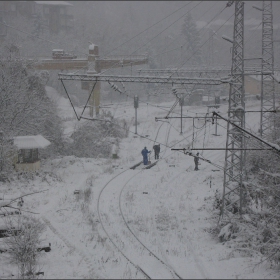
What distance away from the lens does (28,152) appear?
22281 mm

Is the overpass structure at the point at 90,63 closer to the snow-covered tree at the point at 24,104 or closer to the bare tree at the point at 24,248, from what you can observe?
the snow-covered tree at the point at 24,104

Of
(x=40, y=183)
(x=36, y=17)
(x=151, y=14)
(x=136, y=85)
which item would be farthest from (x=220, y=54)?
(x=151, y=14)

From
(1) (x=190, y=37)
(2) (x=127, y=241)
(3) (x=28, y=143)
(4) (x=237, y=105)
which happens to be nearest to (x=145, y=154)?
(3) (x=28, y=143)

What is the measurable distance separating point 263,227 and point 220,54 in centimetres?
3594

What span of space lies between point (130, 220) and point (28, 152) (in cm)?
996

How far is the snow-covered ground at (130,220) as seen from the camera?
10656 mm

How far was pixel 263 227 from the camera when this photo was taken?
41.1 ft

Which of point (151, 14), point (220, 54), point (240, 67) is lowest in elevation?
point (240, 67)

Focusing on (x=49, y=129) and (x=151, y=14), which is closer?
(x=49, y=129)

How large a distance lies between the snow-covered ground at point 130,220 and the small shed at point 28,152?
2.75 ft

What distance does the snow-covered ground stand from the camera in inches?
420

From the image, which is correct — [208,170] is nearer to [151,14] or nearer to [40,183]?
[40,183]

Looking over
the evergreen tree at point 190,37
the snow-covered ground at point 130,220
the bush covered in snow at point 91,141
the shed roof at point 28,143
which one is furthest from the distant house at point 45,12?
the snow-covered ground at point 130,220

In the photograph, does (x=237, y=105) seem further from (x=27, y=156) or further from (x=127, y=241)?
(x=27, y=156)
